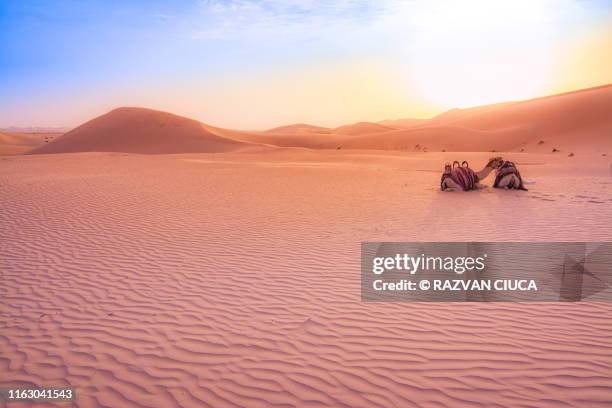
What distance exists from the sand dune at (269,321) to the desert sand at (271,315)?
2 cm

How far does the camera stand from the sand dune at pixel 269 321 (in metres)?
3.68

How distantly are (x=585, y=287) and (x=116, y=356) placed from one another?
573 centimetres

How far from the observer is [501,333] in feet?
15.0

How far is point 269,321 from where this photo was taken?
195 inches

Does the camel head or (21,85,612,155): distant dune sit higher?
(21,85,612,155): distant dune

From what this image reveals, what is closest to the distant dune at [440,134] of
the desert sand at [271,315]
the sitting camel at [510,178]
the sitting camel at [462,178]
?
the sitting camel at [510,178]

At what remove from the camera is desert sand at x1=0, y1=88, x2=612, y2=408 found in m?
3.70

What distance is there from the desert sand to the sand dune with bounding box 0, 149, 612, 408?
0.02 m

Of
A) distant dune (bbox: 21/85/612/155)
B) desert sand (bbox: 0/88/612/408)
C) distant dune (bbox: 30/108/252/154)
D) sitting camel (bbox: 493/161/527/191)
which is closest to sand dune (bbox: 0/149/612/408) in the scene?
desert sand (bbox: 0/88/612/408)

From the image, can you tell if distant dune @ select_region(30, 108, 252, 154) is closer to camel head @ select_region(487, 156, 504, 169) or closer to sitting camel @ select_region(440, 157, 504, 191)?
sitting camel @ select_region(440, 157, 504, 191)

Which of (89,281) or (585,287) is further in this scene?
(89,281)

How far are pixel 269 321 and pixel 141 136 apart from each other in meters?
54.9

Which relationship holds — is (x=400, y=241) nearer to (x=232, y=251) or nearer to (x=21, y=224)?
(x=232, y=251)

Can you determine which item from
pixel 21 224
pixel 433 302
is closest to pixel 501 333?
pixel 433 302
